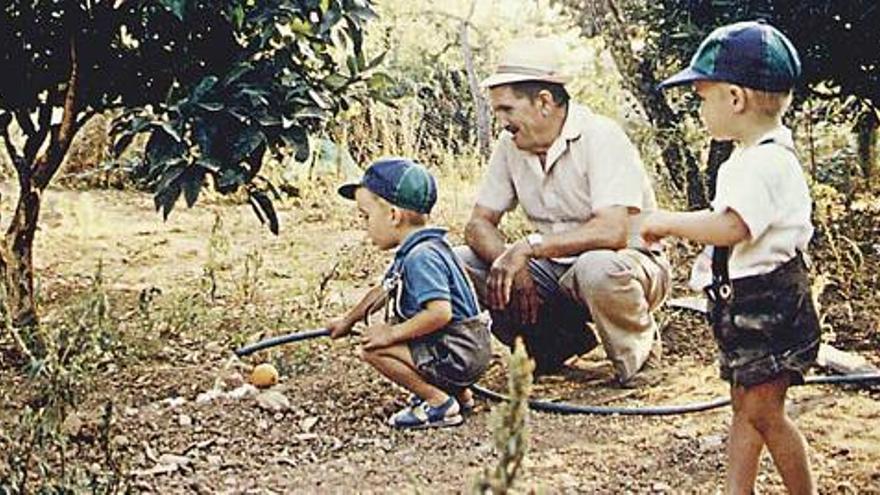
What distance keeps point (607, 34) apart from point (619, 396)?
3.29m

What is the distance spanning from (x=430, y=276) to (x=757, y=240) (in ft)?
4.04

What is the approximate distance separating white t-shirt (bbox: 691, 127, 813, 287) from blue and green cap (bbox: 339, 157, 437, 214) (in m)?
1.23

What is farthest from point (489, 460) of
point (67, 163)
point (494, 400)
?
point (67, 163)

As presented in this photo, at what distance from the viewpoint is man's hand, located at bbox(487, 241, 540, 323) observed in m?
4.43


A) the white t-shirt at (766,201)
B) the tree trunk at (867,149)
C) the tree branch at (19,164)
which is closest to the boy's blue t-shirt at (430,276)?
the white t-shirt at (766,201)

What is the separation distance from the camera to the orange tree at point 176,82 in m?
4.26

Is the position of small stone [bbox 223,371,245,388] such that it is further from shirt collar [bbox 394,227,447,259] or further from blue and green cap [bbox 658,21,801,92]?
blue and green cap [bbox 658,21,801,92]

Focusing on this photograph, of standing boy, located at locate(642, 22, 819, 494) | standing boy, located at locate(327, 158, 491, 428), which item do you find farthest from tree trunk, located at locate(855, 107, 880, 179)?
standing boy, located at locate(642, 22, 819, 494)

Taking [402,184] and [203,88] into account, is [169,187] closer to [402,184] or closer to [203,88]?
[203,88]

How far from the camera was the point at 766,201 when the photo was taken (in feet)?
9.96

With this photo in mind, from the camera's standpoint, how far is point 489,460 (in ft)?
12.6

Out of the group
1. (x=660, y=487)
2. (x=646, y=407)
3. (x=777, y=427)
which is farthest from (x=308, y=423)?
(x=777, y=427)

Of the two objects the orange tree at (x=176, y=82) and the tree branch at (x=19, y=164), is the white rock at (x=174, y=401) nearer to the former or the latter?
the orange tree at (x=176, y=82)

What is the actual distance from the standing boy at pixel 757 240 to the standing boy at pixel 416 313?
113cm
